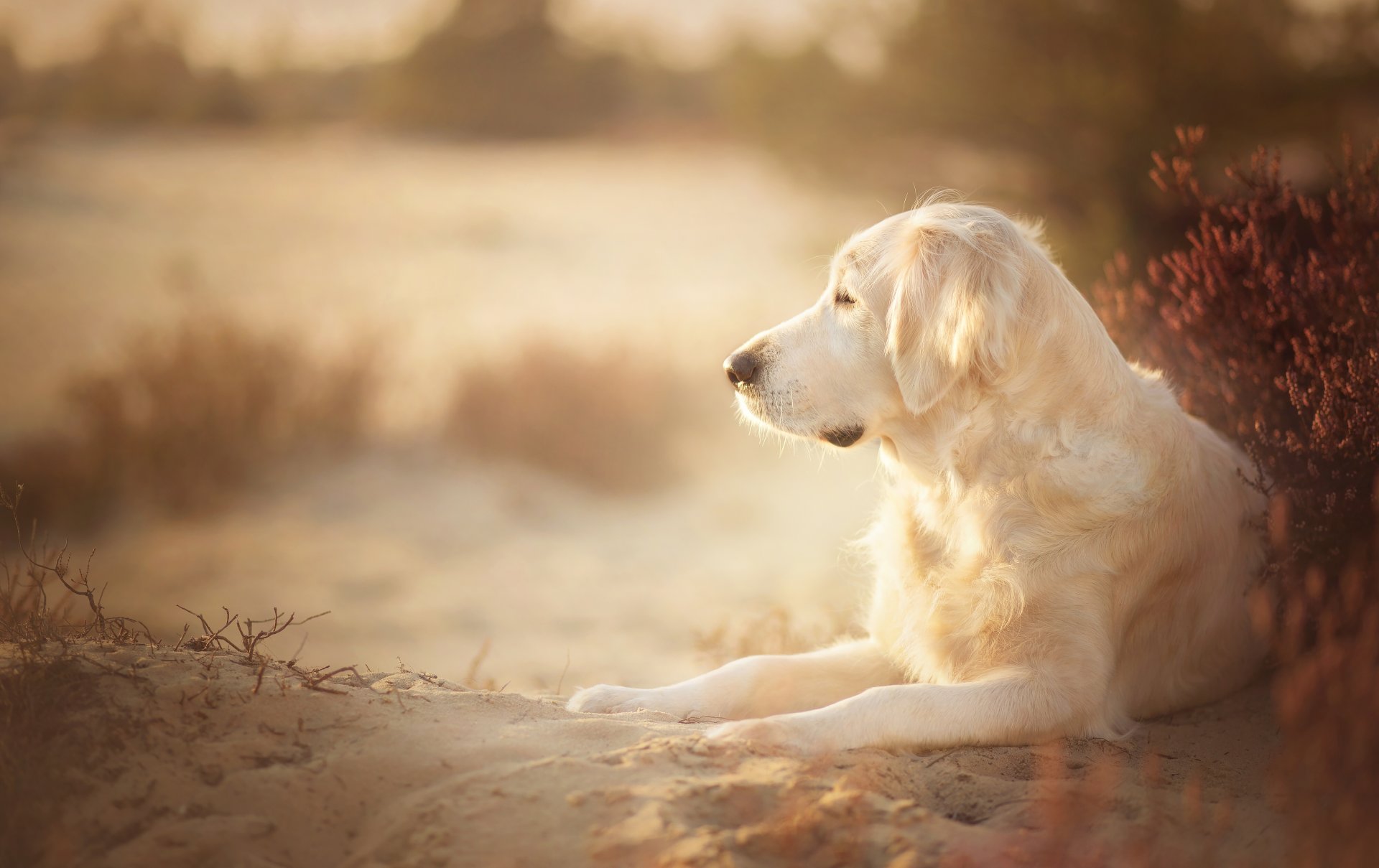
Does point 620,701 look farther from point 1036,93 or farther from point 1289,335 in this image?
point 1036,93

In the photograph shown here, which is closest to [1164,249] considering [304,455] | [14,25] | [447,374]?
[447,374]

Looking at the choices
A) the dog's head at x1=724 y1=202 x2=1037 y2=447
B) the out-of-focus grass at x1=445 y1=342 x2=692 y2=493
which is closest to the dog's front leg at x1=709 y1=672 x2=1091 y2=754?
the dog's head at x1=724 y1=202 x2=1037 y2=447

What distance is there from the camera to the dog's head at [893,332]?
2.65 metres

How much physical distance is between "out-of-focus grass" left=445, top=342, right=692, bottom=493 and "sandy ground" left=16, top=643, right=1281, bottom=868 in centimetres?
617

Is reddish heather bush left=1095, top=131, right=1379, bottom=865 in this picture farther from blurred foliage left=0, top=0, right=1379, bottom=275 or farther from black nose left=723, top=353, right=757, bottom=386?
blurred foliage left=0, top=0, right=1379, bottom=275

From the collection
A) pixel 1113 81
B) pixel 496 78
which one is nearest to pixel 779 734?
pixel 1113 81

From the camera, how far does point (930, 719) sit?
2438mm

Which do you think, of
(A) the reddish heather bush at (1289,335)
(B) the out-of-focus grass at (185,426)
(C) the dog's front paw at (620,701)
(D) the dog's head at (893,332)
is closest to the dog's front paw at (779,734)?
(C) the dog's front paw at (620,701)

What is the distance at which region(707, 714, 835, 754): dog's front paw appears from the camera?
2.33 m

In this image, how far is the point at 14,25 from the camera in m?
14.9

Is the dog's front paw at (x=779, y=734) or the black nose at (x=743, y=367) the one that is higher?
the black nose at (x=743, y=367)

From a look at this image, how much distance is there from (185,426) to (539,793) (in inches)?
268

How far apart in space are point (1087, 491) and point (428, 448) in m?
6.87

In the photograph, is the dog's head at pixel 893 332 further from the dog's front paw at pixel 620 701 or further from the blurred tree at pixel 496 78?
the blurred tree at pixel 496 78
